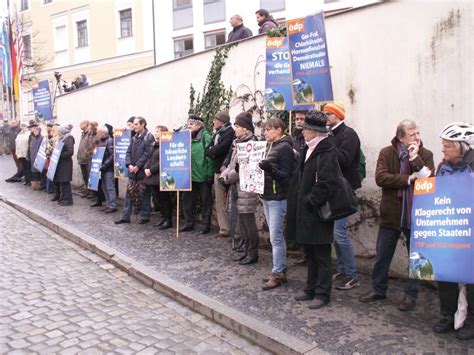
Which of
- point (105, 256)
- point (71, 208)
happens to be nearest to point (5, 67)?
point (71, 208)

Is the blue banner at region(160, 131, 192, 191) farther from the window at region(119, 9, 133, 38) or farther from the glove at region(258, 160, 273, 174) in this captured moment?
the window at region(119, 9, 133, 38)

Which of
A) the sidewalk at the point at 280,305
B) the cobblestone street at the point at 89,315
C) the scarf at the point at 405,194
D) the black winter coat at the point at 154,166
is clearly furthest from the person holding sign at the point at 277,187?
the black winter coat at the point at 154,166

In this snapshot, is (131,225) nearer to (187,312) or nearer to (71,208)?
(71,208)

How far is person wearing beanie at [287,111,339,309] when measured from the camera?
4602 mm

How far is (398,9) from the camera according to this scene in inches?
209

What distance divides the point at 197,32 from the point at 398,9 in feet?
79.9

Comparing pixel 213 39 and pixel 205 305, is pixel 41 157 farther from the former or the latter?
pixel 213 39

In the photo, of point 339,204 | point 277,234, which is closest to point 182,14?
point 277,234

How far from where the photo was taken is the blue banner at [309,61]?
18.5 feet

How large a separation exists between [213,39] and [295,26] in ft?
76.4

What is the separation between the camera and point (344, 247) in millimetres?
5273

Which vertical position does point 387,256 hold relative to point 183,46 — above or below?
below

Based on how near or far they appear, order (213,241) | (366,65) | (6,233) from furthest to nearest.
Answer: (6,233), (213,241), (366,65)

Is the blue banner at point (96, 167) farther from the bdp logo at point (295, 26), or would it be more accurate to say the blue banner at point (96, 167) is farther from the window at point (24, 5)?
the window at point (24, 5)
